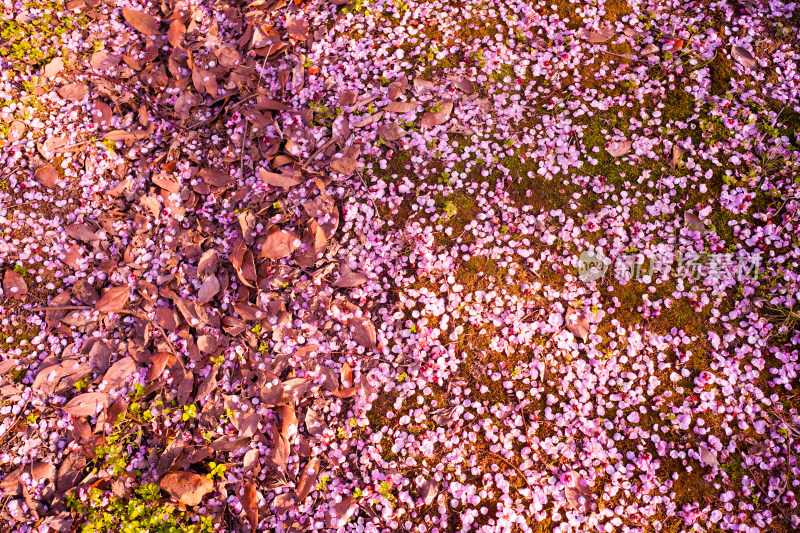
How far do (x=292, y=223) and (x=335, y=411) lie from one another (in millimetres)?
1555

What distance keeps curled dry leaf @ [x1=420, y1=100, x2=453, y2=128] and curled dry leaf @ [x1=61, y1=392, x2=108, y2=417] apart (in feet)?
11.0

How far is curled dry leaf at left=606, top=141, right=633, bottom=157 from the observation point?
3.92 metres

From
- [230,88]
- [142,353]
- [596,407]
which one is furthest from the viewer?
[230,88]

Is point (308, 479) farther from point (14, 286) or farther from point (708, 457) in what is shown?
point (14, 286)

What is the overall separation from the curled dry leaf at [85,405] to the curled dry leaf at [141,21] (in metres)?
3.62

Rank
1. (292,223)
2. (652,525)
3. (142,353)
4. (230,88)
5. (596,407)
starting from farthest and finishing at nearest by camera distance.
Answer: (230,88)
(292,223)
(142,353)
(596,407)
(652,525)

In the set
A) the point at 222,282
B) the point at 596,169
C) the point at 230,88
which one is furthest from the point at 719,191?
the point at 230,88

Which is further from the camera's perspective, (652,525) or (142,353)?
(142,353)

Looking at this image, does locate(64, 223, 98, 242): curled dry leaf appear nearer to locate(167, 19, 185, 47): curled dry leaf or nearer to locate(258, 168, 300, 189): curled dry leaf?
locate(258, 168, 300, 189): curled dry leaf

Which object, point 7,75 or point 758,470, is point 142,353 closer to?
point 7,75

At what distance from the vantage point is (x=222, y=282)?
3.73 m

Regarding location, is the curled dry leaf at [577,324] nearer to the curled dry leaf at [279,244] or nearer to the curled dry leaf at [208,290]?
the curled dry leaf at [279,244]

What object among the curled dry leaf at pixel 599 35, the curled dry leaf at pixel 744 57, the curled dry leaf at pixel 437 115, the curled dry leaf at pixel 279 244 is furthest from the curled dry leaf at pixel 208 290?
the curled dry leaf at pixel 744 57

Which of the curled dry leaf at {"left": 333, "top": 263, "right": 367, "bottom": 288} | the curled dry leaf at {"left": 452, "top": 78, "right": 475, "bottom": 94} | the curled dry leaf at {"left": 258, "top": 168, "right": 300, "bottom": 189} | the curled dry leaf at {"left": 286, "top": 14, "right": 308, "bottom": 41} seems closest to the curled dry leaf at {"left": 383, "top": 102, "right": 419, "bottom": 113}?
the curled dry leaf at {"left": 452, "top": 78, "right": 475, "bottom": 94}
